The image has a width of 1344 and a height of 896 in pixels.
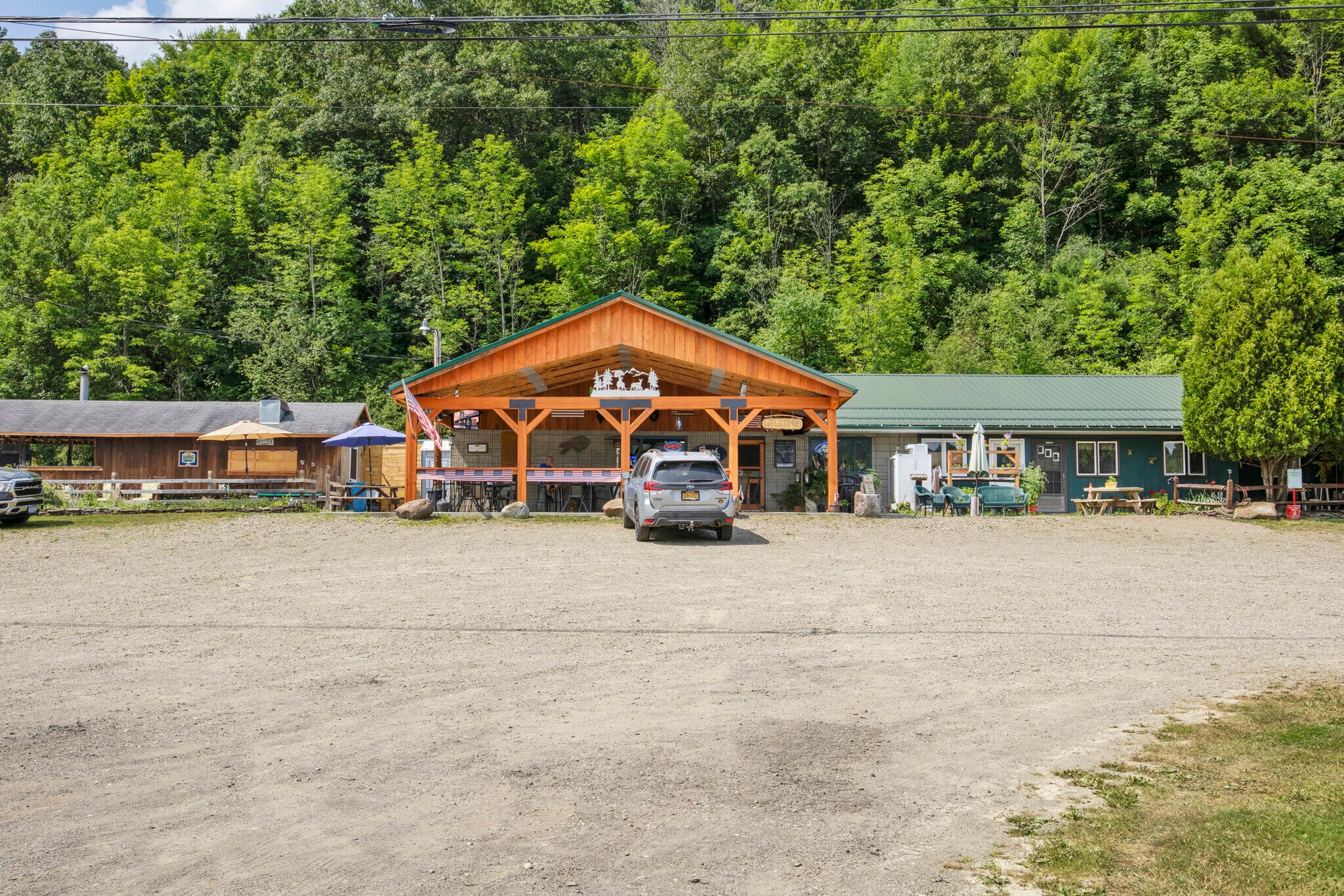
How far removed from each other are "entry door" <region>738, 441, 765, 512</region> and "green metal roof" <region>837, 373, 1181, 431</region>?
2.52 meters

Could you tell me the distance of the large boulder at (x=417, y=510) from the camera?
839 inches

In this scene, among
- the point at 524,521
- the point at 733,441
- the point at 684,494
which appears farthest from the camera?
the point at 733,441

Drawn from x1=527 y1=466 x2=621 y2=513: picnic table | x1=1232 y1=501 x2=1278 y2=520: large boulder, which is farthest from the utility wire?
x1=1232 y1=501 x2=1278 y2=520: large boulder

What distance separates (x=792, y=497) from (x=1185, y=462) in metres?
12.0

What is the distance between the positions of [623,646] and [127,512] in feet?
67.5

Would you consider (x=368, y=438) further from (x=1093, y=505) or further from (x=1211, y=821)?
(x=1211, y=821)

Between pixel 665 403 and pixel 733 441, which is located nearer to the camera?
pixel 733 441

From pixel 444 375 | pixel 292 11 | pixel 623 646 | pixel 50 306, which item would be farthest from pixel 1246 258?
pixel 292 11

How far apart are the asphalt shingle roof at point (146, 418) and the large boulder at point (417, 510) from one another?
11.6 m

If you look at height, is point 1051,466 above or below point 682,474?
above

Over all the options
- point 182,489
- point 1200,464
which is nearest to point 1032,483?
point 1200,464

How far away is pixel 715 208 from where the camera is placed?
5059 cm

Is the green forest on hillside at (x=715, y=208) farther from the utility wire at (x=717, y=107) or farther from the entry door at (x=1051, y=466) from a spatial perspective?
the entry door at (x=1051, y=466)

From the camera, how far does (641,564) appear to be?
14102 mm
